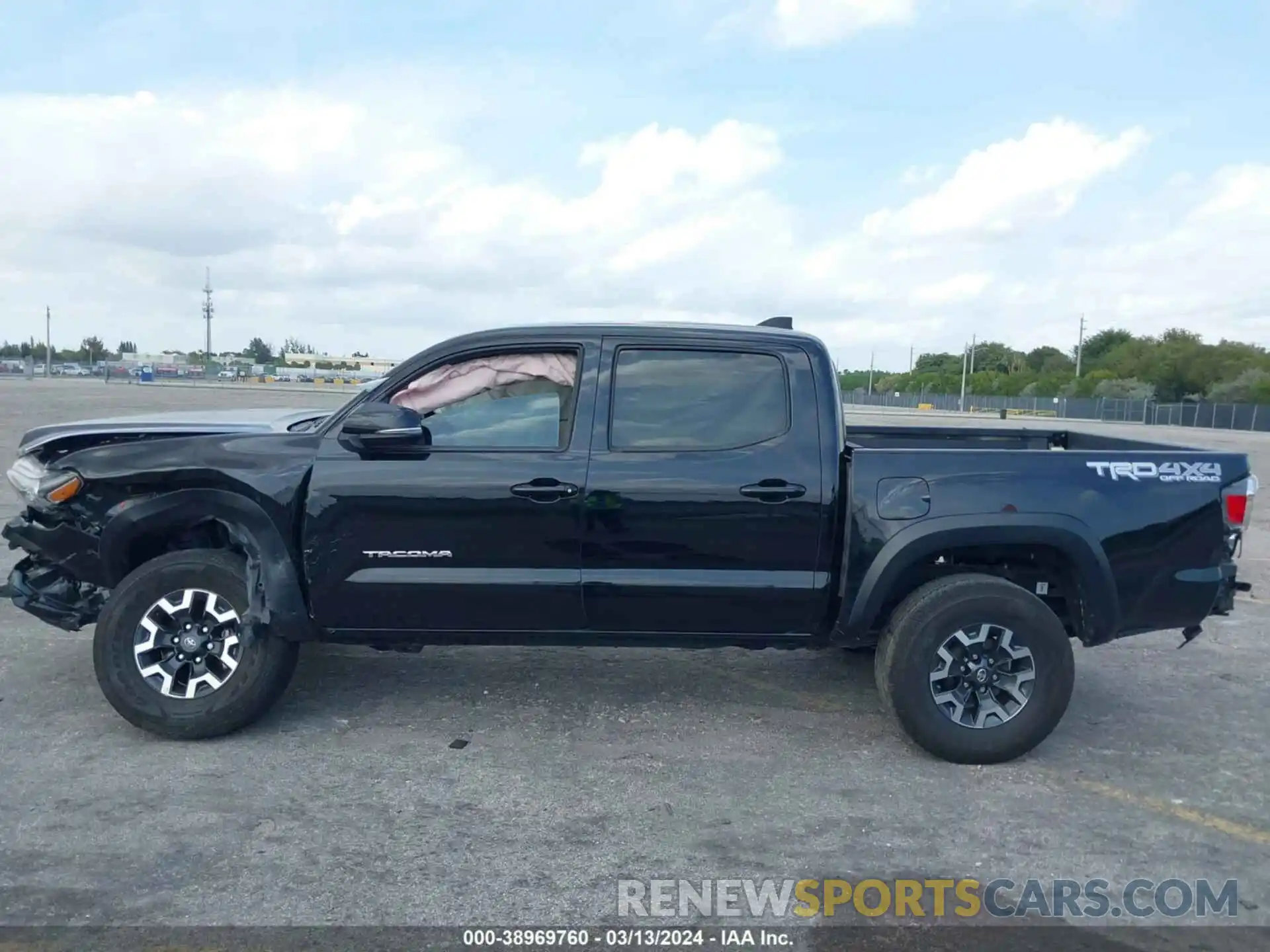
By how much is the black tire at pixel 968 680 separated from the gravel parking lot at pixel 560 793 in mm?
141

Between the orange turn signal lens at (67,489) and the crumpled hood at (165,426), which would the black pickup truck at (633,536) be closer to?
the orange turn signal lens at (67,489)

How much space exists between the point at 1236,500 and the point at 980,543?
4.00 feet

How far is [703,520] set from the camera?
4695mm

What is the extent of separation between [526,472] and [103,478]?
6.37ft

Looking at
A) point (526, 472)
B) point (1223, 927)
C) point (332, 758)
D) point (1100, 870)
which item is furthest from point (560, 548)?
point (1223, 927)

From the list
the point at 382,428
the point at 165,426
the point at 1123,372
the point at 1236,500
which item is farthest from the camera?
the point at 1123,372

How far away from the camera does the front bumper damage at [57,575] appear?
5020mm

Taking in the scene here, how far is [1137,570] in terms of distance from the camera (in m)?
4.75

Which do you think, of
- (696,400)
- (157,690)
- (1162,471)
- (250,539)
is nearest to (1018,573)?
(1162,471)

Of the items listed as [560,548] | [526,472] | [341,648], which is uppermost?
[526,472]

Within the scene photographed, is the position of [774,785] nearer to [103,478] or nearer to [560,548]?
[560,548]

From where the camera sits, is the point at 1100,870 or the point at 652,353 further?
the point at 652,353

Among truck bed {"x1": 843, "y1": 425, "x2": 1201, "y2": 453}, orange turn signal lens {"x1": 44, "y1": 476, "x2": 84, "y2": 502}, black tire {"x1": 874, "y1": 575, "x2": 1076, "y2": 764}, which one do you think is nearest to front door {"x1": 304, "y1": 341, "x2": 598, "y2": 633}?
orange turn signal lens {"x1": 44, "y1": 476, "x2": 84, "y2": 502}

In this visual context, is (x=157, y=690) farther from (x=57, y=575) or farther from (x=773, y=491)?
(x=773, y=491)
